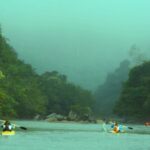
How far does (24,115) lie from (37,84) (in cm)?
2335

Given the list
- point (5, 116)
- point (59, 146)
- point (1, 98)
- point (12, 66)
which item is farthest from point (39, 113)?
point (59, 146)

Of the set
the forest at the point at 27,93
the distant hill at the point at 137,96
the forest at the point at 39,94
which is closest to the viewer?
the forest at the point at 27,93

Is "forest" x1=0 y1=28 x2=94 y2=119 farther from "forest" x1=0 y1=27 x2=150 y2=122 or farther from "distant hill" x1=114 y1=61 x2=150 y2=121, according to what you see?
"distant hill" x1=114 y1=61 x2=150 y2=121

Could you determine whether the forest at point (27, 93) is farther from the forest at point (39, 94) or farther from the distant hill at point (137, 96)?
the distant hill at point (137, 96)

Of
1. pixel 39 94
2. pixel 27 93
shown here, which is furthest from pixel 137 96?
pixel 39 94

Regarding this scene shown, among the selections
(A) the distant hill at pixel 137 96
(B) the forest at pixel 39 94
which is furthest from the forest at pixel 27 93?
(A) the distant hill at pixel 137 96

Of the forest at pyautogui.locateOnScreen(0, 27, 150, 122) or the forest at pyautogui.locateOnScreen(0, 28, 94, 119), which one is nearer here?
the forest at pyautogui.locateOnScreen(0, 28, 94, 119)

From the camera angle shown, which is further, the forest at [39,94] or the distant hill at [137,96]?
the distant hill at [137,96]

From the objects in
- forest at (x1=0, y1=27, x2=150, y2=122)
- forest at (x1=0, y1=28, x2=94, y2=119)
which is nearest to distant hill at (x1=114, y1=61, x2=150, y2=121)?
forest at (x1=0, y1=27, x2=150, y2=122)

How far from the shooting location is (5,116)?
393 feet

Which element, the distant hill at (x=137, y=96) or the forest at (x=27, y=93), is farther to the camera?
the distant hill at (x=137, y=96)

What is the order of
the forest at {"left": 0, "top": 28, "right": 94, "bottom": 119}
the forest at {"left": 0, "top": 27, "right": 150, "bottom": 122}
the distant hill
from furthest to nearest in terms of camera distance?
the distant hill < the forest at {"left": 0, "top": 27, "right": 150, "bottom": 122} < the forest at {"left": 0, "top": 28, "right": 94, "bottom": 119}

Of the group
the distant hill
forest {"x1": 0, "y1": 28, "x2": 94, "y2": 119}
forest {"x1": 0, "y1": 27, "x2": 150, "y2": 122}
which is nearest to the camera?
forest {"x1": 0, "y1": 28, "x2": 94, "y2": 119}

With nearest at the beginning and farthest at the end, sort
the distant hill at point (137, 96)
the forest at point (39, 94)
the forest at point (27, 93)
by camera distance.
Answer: the forest at point (27, 93), the forest at point (39, 94), the distant hill at point (137, 96)
